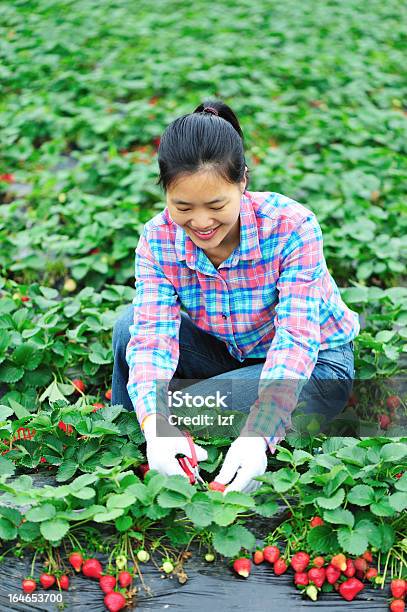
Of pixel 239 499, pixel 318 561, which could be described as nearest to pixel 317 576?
pixel 318 561

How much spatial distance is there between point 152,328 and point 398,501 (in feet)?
2.57

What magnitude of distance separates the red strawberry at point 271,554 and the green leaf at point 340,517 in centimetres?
15

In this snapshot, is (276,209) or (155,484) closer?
(155,484)

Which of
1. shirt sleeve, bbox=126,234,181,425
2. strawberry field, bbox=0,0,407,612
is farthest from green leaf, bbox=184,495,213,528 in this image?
shirt sleeve, bbox=126,234,181,425

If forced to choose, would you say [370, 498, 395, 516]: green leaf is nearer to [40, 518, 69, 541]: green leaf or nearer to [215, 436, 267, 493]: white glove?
[215, 436, 267, 493]: white glove

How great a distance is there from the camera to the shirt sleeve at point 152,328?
6.98 ft

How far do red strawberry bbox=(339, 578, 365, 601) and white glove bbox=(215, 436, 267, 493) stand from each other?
30 cm

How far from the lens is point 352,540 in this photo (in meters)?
1.81

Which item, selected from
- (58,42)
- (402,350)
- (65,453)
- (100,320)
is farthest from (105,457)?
(58,42)

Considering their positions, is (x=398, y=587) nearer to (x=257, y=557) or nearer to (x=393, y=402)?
(x=257, y=557)

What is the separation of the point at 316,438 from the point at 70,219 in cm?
190

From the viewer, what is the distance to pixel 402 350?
2668 millimetres

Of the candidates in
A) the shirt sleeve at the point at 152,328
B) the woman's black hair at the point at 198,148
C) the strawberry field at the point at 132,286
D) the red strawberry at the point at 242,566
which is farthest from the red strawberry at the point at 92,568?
the woman's black hair at the point at 198,148

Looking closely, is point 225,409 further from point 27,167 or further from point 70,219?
point 27,167
